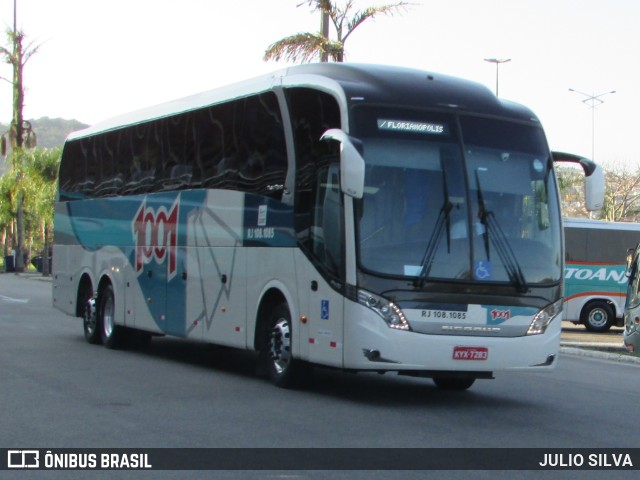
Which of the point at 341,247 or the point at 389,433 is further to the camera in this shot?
the point at 341,247

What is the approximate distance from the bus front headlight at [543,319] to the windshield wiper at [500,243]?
35 cm

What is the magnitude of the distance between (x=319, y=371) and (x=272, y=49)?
13965mm

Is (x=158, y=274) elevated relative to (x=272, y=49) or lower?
lower

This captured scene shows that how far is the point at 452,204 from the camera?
12.4m

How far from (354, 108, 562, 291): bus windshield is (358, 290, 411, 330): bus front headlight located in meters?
0.27

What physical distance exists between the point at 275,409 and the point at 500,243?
2901 millimetres

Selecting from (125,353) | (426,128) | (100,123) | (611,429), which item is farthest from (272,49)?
(611,429)

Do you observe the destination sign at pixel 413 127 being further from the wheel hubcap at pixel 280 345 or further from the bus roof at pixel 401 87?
the wheel hubcap at pixel 280 345

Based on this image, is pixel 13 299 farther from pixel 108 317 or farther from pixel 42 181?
pixel 42 181

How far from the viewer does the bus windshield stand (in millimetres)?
12203

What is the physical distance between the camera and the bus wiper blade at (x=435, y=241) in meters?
12.1

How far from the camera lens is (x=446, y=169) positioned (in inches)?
491

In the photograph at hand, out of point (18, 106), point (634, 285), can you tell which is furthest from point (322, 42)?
point (18, 106)

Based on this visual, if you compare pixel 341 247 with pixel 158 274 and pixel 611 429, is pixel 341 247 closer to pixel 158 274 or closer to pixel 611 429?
pixel 611 429
